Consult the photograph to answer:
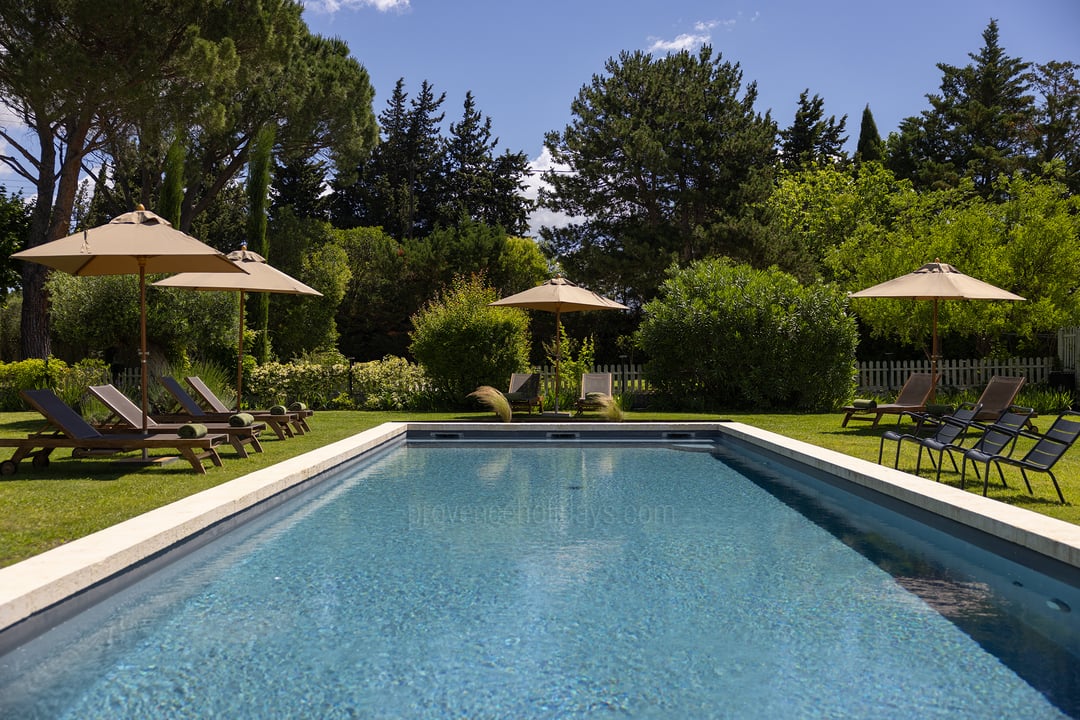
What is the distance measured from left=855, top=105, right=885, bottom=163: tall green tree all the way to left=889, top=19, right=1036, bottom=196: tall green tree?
1262 millimetres

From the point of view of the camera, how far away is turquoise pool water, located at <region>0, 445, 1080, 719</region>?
10.3 feet

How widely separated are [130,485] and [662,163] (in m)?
21.8

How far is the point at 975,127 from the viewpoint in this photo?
34312 mm

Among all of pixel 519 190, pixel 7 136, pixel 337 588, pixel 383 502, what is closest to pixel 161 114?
pixel 7 136

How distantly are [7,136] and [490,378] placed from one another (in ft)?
46.2

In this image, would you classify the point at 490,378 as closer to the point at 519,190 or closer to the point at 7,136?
the point at 7,136

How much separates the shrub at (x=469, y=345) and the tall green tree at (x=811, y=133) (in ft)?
89.2

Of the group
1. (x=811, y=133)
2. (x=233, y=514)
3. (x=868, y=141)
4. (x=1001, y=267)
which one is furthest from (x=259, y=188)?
(x=868, y=141)

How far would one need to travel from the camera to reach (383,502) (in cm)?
724

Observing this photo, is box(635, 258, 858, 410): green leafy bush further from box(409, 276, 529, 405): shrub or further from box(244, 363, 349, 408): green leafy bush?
box(244, 363, 349, 408): green leafy bush

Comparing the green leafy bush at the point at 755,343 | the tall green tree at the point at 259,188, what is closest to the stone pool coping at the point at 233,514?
the green leafy bush at the point at 755,343

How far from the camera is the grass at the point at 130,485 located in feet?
16.6

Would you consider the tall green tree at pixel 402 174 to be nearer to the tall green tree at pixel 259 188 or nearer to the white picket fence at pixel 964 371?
the tall green tree at pixel 259 188

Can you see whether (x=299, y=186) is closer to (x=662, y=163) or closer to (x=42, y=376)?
(x=662, y=163)
